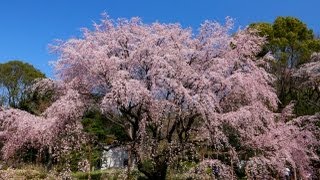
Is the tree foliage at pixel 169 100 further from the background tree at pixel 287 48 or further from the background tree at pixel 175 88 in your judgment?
the background tree at pixel 287 48

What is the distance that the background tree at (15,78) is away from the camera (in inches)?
1204

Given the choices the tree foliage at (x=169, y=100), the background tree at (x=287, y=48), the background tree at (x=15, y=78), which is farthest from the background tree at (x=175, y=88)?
the background tree at (x=15, y=78)

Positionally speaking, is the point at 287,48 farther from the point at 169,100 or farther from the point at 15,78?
the point at 15,78

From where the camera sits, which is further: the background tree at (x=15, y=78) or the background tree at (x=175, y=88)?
the background tree at (x=15, y=78)

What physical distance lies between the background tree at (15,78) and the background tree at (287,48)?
59.8 ft

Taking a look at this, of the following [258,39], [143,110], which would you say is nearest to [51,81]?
[143,110]

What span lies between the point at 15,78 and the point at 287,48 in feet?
68.1

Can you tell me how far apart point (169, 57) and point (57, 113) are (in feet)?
9.74

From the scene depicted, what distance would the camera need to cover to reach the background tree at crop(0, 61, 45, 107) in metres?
30.6

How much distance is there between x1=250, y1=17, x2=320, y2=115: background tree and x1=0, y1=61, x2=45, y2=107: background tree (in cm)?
1823

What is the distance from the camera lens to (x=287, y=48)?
59.5 ft

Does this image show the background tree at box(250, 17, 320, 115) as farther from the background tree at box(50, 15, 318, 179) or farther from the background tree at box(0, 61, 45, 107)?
the background tree at box(0, 61, 45, 107)

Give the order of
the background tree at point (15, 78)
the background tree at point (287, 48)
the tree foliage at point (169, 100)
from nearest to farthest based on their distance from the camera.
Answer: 1. the tree foliage at point (169, 100)
2. the background tree at point (287, 48)
3. the background tree at point (15, 78)

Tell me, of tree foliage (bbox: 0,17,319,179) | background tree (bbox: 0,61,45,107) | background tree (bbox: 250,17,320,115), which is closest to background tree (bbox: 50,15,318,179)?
tree foliage (bbox: 0,17,319,179)
